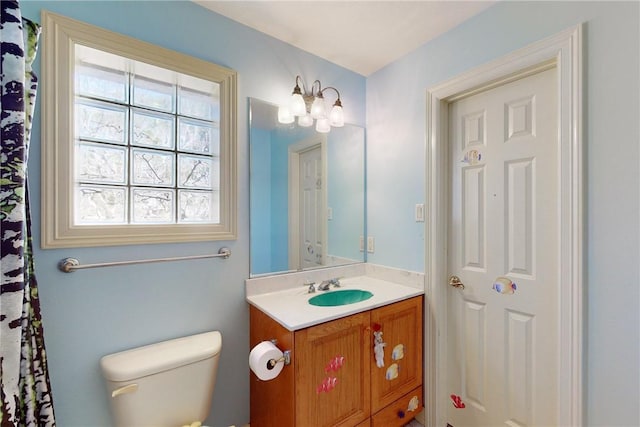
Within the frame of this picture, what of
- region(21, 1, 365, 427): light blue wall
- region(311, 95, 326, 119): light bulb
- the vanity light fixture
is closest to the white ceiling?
region(21, 1, 365, 427): light blue wall

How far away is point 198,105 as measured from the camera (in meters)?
1.50

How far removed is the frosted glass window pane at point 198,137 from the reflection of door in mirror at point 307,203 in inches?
18.4

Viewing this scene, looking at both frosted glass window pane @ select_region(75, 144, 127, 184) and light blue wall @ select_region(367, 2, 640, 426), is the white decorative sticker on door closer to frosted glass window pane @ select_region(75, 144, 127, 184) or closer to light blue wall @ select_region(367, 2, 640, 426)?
light blue wall @ select_region(367, 2, 640, 426)

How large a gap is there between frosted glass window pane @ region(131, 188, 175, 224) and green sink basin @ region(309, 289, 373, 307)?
96cm

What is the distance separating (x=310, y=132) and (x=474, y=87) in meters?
0.99

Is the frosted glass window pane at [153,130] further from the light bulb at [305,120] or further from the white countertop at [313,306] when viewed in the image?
the white countertop at [313,306]

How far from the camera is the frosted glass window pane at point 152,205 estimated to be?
1.33 meters

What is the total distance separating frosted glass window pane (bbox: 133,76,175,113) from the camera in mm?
1335

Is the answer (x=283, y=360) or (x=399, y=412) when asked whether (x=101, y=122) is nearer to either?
(x=283, y=360)

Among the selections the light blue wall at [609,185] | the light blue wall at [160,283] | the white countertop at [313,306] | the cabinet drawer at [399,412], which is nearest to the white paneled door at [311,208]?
the white countertop at [313,306]

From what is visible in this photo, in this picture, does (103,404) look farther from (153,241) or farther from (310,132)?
(310,132)

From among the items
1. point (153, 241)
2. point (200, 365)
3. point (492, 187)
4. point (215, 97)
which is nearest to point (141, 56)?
point (215, 97)

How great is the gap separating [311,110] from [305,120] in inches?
2.9

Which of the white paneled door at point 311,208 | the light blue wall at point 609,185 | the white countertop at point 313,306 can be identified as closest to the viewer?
the light blue wall at point 609,185
